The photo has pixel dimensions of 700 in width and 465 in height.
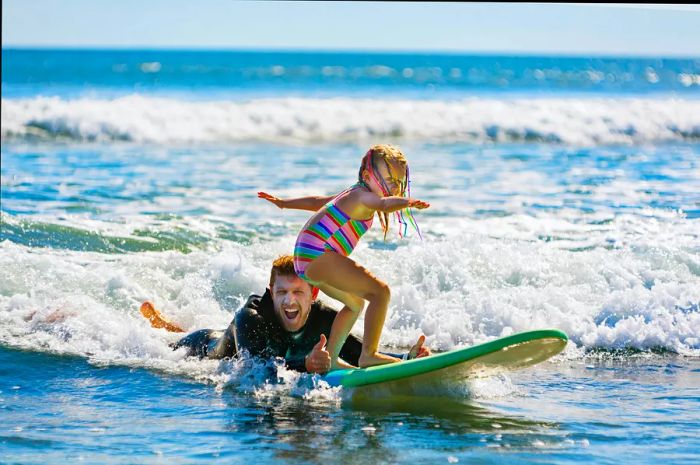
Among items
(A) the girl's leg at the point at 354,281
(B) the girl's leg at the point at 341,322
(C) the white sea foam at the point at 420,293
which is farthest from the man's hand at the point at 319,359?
(C) the white sea foam at the point at 420,293

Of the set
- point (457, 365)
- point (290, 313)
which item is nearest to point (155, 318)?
point (290, 313)

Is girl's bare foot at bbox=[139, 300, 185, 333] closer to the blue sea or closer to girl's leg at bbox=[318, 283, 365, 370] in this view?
the blue sea

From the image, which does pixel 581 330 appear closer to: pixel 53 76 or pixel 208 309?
pixel 208 309

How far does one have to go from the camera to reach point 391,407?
5.38 meters

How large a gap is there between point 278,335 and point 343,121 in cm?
1859

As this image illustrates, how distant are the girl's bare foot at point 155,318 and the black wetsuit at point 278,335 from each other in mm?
1290

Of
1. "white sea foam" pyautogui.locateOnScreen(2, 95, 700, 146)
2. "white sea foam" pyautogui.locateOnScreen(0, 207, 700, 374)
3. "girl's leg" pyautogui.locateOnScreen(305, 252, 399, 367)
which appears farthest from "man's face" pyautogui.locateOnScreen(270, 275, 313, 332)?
"white sea foam" pyautogui.locateOnScreen(2, 95, 700, 146)

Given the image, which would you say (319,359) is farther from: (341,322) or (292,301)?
(292,301)

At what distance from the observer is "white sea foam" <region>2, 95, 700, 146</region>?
69.1 ft

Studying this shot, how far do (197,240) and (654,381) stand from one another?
16.4ft

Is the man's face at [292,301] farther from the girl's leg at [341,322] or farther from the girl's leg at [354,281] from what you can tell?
the girl's leg at [354,281]

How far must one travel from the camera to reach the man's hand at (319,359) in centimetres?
555

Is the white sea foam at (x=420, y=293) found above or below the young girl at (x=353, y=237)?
below

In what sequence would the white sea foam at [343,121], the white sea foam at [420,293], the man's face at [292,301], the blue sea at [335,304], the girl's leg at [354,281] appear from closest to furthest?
the blue sea at [335,304], the girl's leg at [354,281], the man's face at [292,301], the white sea foam at [420,293], the white sea foam at [343,121]
